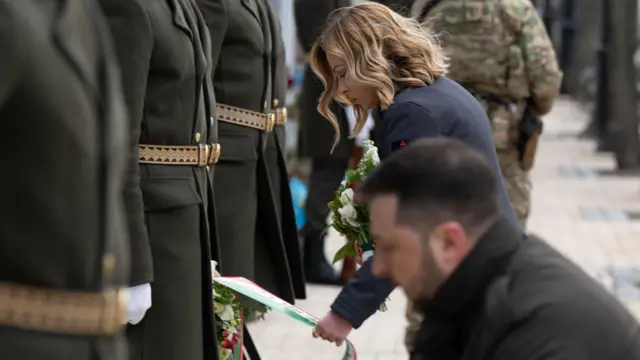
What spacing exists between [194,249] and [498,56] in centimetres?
268

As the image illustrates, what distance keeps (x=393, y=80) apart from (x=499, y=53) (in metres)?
2.42

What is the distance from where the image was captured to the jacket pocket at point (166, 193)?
3.83 meters

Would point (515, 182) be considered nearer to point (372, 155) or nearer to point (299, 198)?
point (372, 155)

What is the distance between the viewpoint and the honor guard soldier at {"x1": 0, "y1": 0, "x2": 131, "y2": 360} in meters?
1.92

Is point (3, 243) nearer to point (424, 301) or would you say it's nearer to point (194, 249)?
point (424, 301)

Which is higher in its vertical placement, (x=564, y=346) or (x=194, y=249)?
(x=564, y=346)

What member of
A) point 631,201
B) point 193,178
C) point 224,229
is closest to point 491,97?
point 224,229

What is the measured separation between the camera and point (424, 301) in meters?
2.22

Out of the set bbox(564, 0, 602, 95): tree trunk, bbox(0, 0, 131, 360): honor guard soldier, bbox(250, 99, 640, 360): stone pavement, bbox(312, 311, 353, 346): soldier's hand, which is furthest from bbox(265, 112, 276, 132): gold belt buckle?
bbox(564, 0, 602, 95): tree trunk

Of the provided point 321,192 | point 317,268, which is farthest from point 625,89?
point 321,192

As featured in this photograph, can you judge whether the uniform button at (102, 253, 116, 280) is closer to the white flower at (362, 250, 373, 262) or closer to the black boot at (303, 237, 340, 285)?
the white flower at (362, 250, 373, 262)

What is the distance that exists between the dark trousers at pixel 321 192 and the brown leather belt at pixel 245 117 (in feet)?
8.36

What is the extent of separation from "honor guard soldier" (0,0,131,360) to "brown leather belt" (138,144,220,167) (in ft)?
5.98

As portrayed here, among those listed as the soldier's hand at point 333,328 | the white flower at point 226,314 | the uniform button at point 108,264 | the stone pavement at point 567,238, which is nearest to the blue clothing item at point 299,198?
the stone pavement at point 567,238
